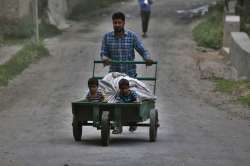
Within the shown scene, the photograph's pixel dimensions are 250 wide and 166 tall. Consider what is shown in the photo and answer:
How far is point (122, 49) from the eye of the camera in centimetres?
1450

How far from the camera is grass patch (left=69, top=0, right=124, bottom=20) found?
127 feet

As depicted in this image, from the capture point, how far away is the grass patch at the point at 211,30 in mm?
31070

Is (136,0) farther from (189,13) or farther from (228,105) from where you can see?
(228,105)

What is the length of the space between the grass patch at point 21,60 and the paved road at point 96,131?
303 millimetres

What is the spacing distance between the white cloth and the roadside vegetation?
20.7 ft

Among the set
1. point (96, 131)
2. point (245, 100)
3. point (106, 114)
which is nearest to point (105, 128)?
point (106, 114)

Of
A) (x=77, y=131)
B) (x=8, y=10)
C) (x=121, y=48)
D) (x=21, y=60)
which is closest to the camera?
(x=77, y=131)

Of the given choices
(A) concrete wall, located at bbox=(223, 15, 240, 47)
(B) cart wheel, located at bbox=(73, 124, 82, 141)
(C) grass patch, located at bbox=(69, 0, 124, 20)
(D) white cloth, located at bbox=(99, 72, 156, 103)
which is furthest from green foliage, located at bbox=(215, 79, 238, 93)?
(C) grass patch, located at bbox=(69, 0, 124, 20)

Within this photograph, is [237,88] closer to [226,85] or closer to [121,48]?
[226,85]

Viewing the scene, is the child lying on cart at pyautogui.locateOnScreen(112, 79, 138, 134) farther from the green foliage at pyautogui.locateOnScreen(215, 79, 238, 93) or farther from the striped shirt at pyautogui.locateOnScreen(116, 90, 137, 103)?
the green foliage at pyautogui.locateOnScreen(215, 79, 238, 93)

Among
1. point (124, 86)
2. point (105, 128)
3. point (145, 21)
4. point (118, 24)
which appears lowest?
point (145, 21)

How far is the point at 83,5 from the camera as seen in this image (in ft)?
132

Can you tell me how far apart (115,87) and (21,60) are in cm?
1310

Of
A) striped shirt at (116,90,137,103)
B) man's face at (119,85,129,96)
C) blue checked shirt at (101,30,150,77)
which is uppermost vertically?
blue checked shirt at (101,30,150,77)
